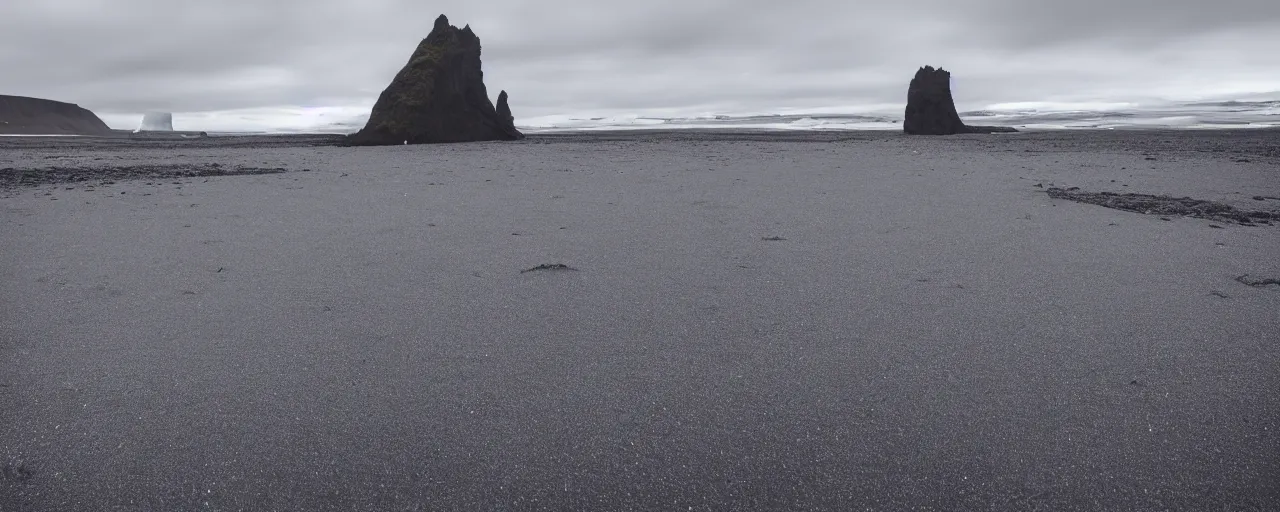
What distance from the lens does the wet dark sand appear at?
1.32m

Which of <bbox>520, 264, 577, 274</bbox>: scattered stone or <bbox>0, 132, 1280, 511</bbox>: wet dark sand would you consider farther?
<bbox>520, 264, 577, 274</bbox>: scattered stone

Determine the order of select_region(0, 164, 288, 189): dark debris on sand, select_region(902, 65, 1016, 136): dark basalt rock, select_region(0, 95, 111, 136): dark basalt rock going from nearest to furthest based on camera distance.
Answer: select_region(0, 164, 288, 189): dark debris on sand, select_region(902, 65, 1016, 136): dark basalt rock, select_region(0, 95, 111, 136): dark basalt rock

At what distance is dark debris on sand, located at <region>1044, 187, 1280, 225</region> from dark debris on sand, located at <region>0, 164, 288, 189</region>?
26.2ft

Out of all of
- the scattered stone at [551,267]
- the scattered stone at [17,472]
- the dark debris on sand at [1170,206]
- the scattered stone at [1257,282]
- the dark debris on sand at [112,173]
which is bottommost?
the scattered stone at [17,472]

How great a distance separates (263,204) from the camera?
5.19 metres

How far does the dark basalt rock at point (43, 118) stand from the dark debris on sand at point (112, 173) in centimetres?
4757

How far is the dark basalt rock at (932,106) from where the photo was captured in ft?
73.4

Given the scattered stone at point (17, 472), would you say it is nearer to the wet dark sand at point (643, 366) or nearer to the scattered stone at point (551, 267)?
the wet dark sand at point (643, 366)

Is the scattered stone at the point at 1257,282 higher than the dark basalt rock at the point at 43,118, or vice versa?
the dark basalt rock at the point at 43,118

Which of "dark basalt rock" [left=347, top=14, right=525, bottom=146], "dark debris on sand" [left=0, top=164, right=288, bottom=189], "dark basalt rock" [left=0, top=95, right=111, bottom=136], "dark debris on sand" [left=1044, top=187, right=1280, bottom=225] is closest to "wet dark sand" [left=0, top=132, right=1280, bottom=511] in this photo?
"dark debris on sand" [left=1044, top=187, right=1280, bottom=225]

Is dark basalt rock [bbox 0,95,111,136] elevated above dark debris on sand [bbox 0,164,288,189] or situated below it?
above

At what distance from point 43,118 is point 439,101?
53.8 m

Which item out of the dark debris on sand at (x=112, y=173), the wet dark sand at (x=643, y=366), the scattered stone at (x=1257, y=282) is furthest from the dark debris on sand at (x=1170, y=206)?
the dark debris on sand at (x=112, y=173)

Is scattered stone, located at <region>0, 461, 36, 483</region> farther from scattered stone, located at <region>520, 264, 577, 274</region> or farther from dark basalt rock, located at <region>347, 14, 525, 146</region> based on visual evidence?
dark basalt rock, located at <region>347, 14, 525, 146</region>
